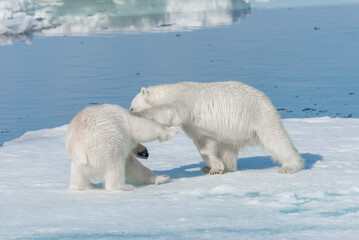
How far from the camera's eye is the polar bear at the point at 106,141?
189 inches

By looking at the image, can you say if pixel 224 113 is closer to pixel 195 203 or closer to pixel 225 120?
pixel 225 120

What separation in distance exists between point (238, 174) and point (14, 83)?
1215 cm

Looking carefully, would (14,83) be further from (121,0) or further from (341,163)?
(121,0)

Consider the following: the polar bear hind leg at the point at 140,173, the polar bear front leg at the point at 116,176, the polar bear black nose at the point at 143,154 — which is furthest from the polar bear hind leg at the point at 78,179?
the polar bear black nose at the point at 143,154

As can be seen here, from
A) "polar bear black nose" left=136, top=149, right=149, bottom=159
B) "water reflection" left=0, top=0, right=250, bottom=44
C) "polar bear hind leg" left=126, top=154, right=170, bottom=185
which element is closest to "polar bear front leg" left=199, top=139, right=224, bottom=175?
"polar bear hind leg" left=126, top=154, right=170, bottom=185

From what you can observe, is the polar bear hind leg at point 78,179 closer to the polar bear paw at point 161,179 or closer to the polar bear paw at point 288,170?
the polar bear paw at point 161,179

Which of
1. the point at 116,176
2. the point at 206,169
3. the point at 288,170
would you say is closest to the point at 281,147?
the point at 288,170

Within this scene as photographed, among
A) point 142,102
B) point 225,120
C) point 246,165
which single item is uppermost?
point 142,102

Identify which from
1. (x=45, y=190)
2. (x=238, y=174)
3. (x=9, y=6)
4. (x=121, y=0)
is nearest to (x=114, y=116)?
(x=45, y=190)

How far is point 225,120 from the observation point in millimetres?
5508

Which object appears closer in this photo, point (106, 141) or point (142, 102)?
point (106, 141)

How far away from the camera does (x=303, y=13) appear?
3809 centimetres

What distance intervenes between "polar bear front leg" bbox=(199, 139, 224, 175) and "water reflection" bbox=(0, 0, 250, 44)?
23.1 meters

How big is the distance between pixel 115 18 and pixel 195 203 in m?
33.3
